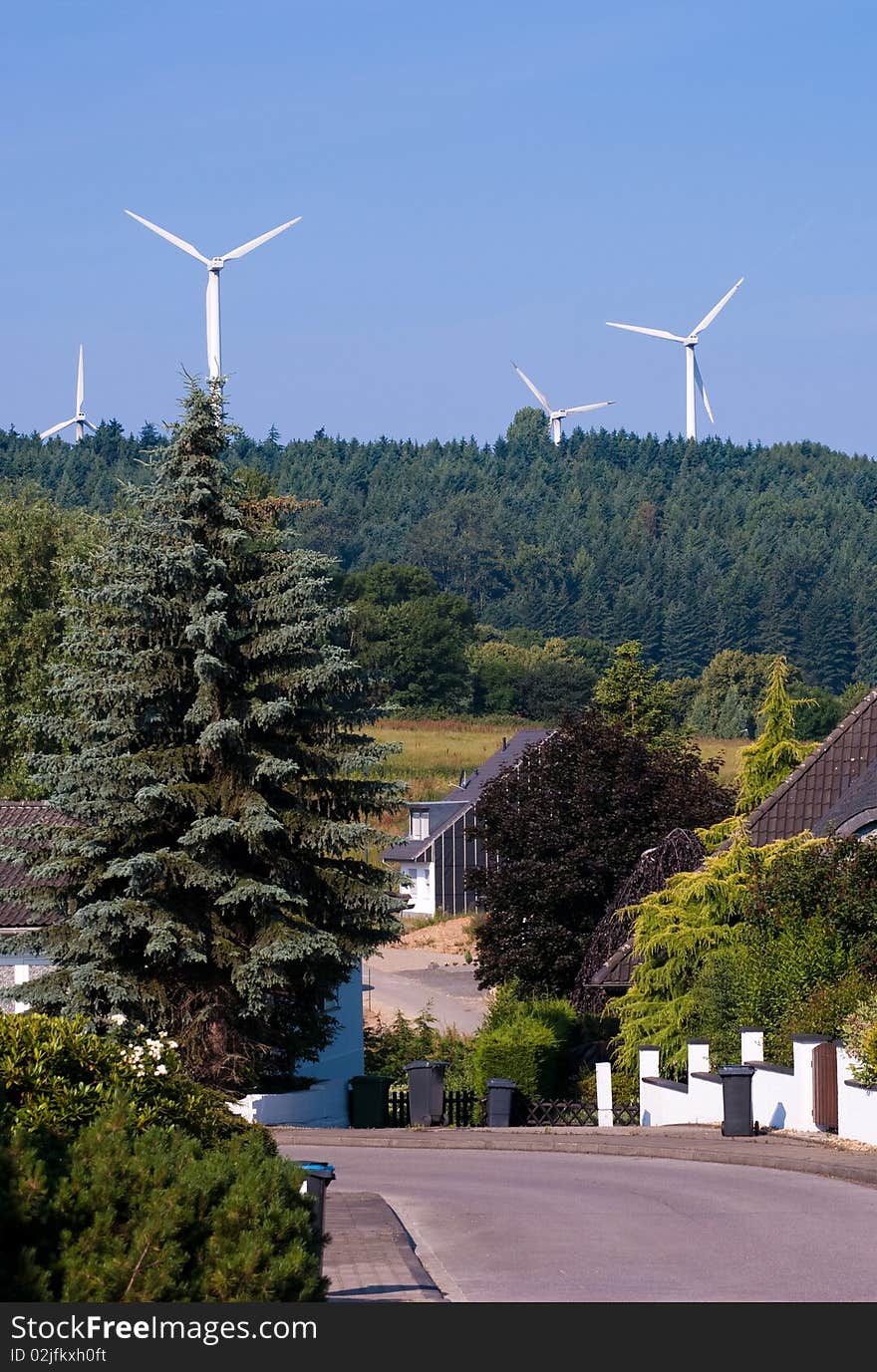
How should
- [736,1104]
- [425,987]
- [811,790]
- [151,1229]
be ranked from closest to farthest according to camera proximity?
[151,1229], [736,1104], [811,790], [425,987]

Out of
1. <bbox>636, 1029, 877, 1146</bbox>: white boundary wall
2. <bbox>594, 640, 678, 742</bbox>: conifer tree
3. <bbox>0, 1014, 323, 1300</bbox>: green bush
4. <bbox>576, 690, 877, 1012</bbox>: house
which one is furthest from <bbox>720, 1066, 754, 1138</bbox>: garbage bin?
<bbox>594, 640, 678, 742</bbox>: conifer tree

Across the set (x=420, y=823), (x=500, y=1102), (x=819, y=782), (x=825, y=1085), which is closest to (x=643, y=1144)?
(x=825, y=1085)

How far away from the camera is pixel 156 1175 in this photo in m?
8.66

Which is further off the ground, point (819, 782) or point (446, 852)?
point (446, 852)

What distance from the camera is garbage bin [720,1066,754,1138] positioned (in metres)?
22.2

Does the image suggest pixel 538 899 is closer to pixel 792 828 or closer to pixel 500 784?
pixel 500 784

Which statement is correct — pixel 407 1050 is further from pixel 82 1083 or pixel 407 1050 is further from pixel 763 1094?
pixel 82 1083

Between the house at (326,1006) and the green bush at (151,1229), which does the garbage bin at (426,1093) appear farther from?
the green bush at (151,1229)

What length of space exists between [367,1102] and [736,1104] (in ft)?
29.6

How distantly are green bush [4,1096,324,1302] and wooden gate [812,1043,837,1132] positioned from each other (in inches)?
554

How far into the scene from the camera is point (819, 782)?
32094 mm

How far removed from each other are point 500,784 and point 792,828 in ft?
35.3

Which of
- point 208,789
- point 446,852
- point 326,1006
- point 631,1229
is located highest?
point 446,852

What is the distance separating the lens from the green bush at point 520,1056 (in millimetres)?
29938
